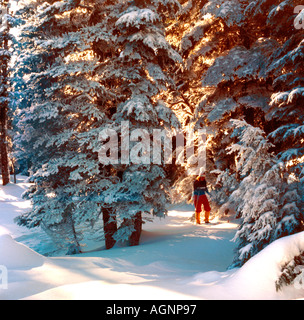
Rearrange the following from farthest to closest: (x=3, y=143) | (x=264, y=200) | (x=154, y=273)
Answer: (x=3, y=143), (x=154, y=273), (x=264, y=200)

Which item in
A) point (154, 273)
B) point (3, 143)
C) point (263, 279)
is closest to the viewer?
point (263, 279)

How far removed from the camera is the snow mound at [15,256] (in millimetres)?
4972

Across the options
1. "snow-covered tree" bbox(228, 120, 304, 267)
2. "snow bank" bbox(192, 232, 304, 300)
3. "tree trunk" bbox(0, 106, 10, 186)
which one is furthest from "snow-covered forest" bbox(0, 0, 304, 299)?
"tree trunk" bbox(0, 106, 10, 186)

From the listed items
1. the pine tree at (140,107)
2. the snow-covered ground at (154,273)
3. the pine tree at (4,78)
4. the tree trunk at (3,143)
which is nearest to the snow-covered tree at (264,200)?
the snow-covered ground at (154,273)

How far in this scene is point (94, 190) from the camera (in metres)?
9.44

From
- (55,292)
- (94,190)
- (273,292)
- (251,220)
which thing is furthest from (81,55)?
(273,292)

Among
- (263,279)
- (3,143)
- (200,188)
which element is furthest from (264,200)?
(3,143)

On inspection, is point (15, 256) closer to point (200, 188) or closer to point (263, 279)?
point (263, 279)

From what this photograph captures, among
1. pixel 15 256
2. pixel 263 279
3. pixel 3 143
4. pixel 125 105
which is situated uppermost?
pixel 125 105

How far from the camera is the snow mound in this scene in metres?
4.97

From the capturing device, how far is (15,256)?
5.20 meters

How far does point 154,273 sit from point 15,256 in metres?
2.77
